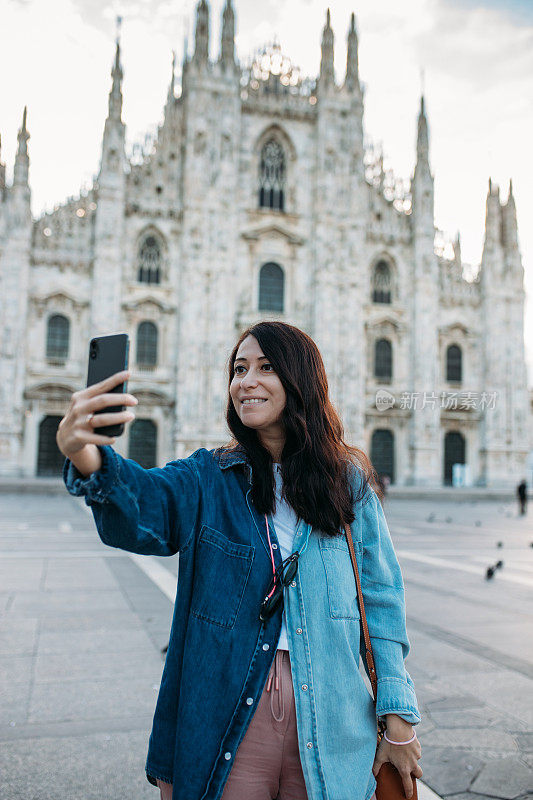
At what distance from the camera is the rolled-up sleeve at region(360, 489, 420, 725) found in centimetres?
173

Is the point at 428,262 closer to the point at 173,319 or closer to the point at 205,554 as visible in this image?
the point at 173,319

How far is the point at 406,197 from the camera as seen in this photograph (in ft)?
108

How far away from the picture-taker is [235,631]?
1.64 metres

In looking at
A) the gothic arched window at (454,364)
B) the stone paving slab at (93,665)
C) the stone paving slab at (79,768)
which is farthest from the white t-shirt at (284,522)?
the gothic arched window at (454,364)

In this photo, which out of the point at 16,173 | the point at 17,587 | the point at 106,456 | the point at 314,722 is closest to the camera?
the point at 106,456

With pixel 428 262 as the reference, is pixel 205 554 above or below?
below

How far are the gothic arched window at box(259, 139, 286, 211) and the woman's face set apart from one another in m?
30.4

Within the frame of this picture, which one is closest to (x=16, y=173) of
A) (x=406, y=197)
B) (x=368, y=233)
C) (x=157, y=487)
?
(x=368, y=233)

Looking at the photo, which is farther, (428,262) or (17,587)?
(428,262)

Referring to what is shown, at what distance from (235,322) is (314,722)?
28.2 metres

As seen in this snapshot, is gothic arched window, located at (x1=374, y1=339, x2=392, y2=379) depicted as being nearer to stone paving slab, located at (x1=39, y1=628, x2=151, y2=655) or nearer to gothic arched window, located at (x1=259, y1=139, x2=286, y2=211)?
gothic arched window, located at (x1=259, y1=139, x2=286, y2=211)

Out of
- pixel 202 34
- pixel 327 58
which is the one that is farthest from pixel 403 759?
pixel 327 58

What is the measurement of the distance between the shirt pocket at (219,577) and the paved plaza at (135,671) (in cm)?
155

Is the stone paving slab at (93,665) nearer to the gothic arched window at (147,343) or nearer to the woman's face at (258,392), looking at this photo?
the woman's face at (258,392)
